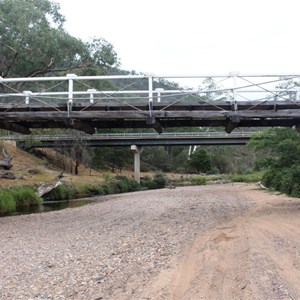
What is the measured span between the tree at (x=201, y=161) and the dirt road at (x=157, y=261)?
239 feet

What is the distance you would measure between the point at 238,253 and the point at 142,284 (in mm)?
2938

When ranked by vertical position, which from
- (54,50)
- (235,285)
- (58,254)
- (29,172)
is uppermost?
(54,50)

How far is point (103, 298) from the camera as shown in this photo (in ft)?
24.5

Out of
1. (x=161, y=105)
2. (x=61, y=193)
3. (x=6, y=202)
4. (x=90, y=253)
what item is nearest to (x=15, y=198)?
(x=6, y=202)

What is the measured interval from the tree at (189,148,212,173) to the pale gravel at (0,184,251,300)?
7074 centimetres

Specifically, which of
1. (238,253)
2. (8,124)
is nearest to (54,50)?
(8,124)

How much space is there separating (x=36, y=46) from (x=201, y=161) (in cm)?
6236

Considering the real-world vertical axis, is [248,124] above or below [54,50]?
below

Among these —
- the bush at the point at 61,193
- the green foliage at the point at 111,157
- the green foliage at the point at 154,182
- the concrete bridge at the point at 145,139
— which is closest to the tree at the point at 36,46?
the bush at the point at 61,193

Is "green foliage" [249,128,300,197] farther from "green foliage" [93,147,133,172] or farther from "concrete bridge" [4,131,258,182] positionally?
"green foliage" [93,147,133,172]

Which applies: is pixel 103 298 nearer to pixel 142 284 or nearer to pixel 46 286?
pixel 142 284

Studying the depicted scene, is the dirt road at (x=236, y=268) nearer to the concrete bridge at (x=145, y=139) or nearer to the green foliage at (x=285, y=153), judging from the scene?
the green foliage at (x=285, y=153)

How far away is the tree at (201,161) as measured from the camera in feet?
294

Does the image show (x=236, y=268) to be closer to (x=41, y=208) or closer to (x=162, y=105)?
(x=162, y=105)
